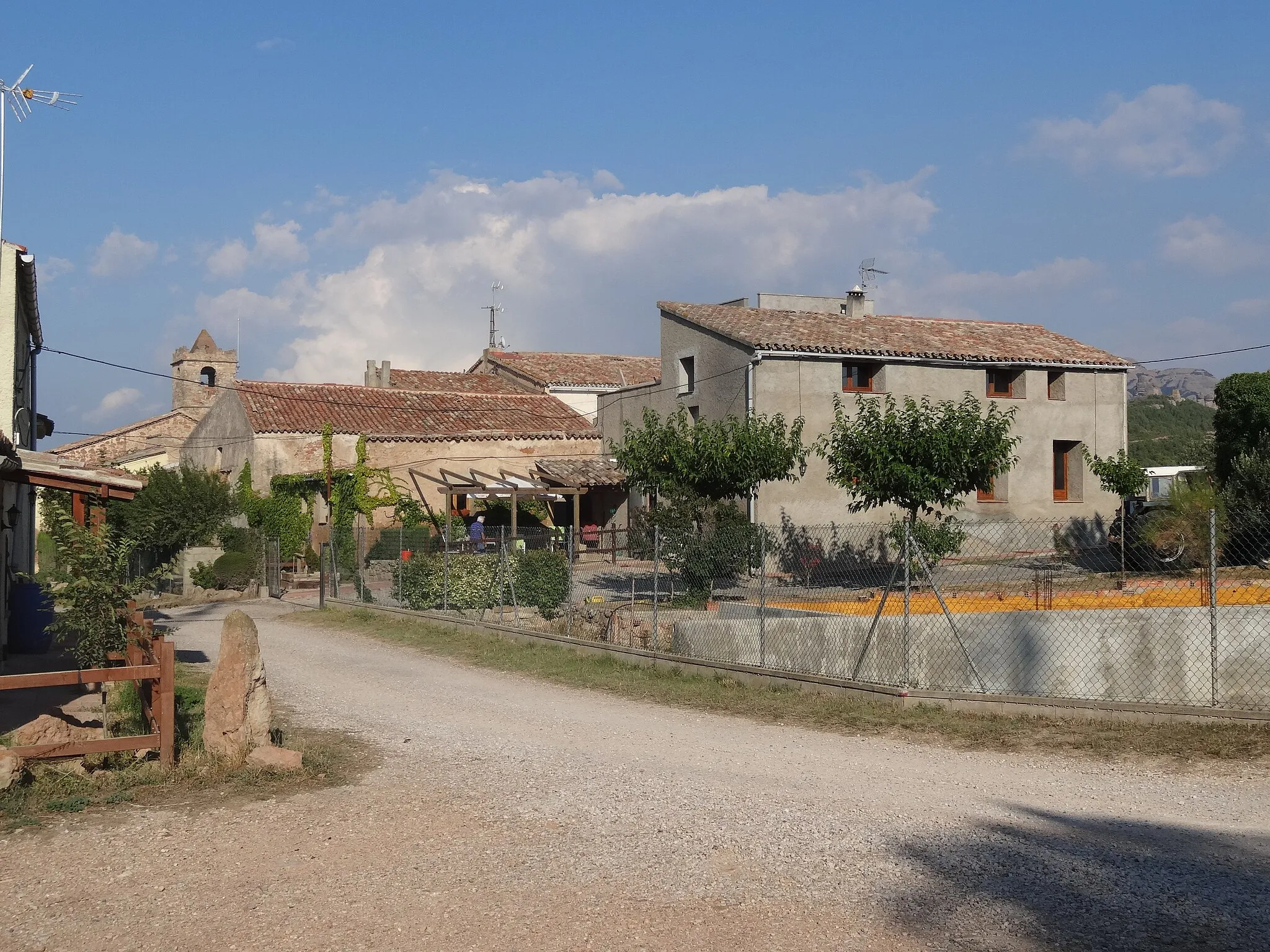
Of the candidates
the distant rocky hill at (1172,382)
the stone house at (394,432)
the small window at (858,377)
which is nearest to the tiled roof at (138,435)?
the stone house at (394,432)

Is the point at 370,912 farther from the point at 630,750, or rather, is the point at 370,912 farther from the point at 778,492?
the point at 778,492

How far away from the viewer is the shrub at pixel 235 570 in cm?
3244

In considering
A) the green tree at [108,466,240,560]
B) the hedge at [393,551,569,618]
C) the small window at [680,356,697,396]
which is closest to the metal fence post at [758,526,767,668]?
the hedge at [393,551,569,618]

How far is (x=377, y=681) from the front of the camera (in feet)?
49.8

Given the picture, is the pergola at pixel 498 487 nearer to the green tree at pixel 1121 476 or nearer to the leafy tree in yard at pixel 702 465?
the leafy tree in yard at pixel 702 465

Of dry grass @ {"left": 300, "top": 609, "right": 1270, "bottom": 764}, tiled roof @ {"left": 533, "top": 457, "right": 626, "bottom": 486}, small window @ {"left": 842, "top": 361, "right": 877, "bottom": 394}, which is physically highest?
small window @ {"left": 842, "top": 361, "right": 877, "bottom": 394}

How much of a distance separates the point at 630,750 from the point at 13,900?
5.24 m

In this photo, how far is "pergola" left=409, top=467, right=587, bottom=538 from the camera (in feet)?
108

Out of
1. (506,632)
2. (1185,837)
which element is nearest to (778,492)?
(506,632)

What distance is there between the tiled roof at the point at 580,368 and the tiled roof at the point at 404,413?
3.38m

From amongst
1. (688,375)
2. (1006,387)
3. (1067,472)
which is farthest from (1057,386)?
(688,375)

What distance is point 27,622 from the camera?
1645 cm

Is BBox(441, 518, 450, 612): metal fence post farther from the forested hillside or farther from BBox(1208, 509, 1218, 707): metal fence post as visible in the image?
the forested hillside

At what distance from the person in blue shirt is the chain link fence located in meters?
3.10
